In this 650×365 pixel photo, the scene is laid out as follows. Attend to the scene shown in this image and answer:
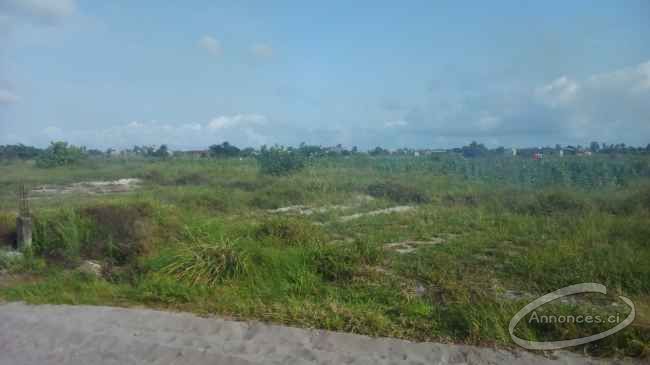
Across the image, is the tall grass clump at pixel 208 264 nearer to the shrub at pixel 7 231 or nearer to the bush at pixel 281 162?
the shrub at pixel 7 231

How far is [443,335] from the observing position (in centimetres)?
374

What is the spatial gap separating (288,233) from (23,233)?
3890mm

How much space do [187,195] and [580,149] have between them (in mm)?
15157

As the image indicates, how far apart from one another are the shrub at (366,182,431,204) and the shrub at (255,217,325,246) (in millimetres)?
4653

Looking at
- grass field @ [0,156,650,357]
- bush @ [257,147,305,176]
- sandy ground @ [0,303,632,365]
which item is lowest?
sandy ground @ [0,303,632,365]

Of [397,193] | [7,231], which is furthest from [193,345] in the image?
[397,193]

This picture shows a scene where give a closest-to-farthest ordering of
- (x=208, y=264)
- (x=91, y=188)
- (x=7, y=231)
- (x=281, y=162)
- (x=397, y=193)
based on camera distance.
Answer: (x=208, y=264), (x=7, y=231), (x=397, y=193), (x=91, y=188), (x=281, y=162)

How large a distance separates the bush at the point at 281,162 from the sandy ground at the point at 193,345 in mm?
12512

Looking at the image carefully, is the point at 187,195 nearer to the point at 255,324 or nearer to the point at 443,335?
the point at 255,324

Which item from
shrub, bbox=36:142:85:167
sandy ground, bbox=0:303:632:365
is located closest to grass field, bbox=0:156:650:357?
sandy ground, bbox=0:303:632:365

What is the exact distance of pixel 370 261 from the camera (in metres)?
5.42

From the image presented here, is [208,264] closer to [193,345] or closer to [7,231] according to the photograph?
[193,345]

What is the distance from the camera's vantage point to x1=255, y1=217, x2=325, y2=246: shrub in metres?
6.36

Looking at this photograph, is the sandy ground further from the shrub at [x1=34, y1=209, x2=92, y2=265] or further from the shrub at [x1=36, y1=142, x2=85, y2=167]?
the shrub at [x1=36, y1=142, x2=85, y2=167]
